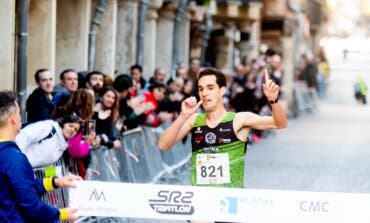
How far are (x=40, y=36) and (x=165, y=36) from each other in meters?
14.2

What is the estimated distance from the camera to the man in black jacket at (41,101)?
13.8 m

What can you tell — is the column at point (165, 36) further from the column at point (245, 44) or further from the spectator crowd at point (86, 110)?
the column at point (245, 44)

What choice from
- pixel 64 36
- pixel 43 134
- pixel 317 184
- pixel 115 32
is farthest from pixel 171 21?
pixel 43 134

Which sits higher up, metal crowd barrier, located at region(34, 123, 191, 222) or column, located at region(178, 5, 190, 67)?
column, located at region(178, 5, 190, 67)

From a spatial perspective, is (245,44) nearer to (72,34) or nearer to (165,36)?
(165,36)

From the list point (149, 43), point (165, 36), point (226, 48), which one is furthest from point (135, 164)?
point (226, 48)

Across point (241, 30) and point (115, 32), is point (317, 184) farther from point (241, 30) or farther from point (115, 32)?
point (241, 30)

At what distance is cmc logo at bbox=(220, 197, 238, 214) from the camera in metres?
9.30

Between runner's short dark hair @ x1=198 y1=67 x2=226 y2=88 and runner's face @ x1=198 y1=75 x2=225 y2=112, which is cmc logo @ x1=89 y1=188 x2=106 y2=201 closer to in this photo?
runner's face @ x1=198 y1=75 x2=225 y2=112

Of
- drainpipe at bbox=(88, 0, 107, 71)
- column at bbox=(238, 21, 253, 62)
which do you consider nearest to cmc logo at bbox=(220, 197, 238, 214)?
drainpipe at bbox=(88, 0, 107, 71)

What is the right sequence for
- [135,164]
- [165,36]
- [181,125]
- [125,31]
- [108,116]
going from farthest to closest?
[165,36] → [125,31] → [135,164] → [108,116] → [181,125]

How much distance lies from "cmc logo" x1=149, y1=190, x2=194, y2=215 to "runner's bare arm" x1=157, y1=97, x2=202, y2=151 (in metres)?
0.67

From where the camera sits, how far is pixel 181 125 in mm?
9852

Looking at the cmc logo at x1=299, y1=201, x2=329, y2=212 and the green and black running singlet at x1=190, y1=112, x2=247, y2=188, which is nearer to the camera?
the cmc logo at x1=299, y1=201, x2=329, y2=212
